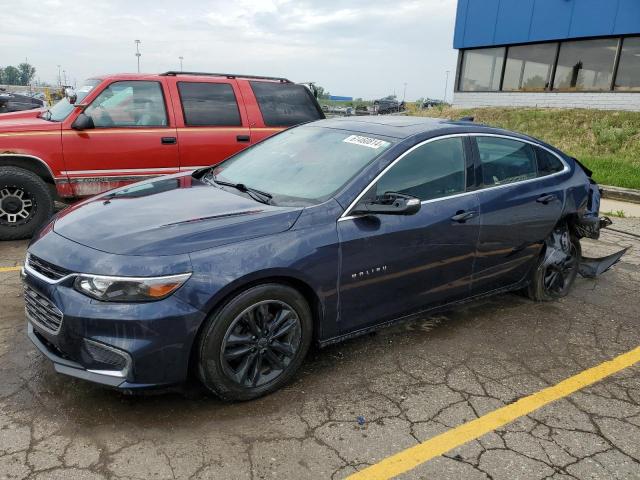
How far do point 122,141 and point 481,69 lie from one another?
16751 mm

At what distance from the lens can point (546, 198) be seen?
4.20 metres

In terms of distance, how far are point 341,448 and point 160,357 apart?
3.28 feet

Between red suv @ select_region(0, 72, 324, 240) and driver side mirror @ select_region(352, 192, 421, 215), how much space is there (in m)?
3.61

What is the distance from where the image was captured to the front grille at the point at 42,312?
2.65 meters

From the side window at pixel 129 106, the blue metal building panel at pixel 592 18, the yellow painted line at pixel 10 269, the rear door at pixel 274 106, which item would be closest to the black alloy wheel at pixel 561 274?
the rear door at pixel 274 106

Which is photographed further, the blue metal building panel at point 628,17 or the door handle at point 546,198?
the blue metal building panel at point 628,17

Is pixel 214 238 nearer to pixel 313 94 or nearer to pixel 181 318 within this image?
pixel 181 318

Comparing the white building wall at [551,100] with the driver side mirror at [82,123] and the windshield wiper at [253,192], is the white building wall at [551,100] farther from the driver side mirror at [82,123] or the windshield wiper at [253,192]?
the windshield wiper at [253,192]

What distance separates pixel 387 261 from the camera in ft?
10.6

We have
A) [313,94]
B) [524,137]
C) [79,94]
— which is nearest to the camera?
[524,137]

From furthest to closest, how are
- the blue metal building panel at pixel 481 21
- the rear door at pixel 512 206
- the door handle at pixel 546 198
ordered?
the blue metal building panel at pixel 481 21 → the door handle at pixel 546 198 → the rear door at pixel 512 206

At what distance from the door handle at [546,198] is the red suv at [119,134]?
11.8ft

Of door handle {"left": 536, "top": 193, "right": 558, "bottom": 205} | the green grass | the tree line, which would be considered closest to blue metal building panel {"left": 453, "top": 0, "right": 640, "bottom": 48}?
the green grass

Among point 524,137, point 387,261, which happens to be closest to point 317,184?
point 387,261
